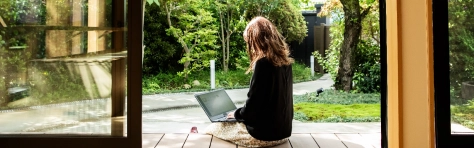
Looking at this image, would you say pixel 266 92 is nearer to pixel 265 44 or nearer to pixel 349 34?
pixel 265 44

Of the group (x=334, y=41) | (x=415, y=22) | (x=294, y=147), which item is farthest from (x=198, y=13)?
(x=415, y=22)

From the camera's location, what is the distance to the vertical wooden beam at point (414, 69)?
6.35 feet

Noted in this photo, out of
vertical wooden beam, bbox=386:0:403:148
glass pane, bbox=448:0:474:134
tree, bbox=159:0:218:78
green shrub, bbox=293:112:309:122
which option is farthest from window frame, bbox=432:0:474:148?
tree, bbox=159:0:218:78

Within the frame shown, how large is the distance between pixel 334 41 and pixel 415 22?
5.06 meters

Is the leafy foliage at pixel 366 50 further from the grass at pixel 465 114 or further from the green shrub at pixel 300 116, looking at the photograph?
the grass at pixel 465 114

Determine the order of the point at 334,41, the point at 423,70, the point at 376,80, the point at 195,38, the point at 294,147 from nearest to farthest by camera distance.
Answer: the point at 423,70 < the point at 294,147 < the point at 376,80 < the point at 334,41 < the point at 195,38

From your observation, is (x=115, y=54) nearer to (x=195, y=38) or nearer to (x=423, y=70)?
(x=423, y=70)

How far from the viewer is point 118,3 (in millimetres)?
2051

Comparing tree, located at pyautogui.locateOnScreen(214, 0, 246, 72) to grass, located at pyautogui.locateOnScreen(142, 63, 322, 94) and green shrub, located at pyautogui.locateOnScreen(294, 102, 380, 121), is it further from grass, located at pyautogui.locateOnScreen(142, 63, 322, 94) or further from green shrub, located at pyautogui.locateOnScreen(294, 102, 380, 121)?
green shrub, located at pyautogui.locateOnScreen(294, 102, 380, 121)

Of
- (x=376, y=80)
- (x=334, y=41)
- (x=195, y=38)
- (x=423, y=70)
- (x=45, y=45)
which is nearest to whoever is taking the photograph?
(x=423, y=70)

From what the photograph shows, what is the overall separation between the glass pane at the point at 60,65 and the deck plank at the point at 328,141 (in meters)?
1.38

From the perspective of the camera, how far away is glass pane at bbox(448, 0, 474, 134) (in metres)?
2.06

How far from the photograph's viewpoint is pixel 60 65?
2.12 meters

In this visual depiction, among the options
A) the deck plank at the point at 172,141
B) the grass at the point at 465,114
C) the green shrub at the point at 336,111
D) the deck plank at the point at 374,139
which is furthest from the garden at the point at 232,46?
the grass at the point at 465,114
